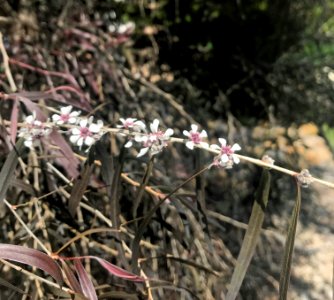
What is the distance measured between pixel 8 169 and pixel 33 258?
0.15 meters

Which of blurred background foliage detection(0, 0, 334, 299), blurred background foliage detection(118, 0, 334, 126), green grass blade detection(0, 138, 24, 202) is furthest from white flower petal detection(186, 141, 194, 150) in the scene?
blurred background foliage detection(118, 0, 334, 126)

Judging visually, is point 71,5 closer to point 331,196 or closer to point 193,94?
point 193,94

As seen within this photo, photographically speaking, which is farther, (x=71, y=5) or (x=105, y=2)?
(x=105, y=2)

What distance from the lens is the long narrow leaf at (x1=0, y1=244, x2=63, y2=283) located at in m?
0.56

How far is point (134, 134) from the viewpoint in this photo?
2.14ft

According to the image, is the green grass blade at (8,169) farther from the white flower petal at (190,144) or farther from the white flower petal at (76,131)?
the white flower petal at (190,144)

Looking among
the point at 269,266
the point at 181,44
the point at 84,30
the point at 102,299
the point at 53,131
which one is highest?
the point at 181,44

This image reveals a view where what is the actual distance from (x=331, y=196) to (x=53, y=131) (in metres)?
2.41

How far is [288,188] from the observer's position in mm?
2271

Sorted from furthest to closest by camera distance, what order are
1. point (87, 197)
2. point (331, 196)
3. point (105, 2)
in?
point (331, 196) < point (105, 2) < point (87, 197)

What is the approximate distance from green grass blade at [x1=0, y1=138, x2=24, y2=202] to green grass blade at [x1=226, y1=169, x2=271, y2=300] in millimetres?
285

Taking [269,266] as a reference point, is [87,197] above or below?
below

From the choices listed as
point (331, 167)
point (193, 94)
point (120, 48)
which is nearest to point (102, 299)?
point (120, 48)

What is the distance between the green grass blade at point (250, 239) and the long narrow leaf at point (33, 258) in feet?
0.60
